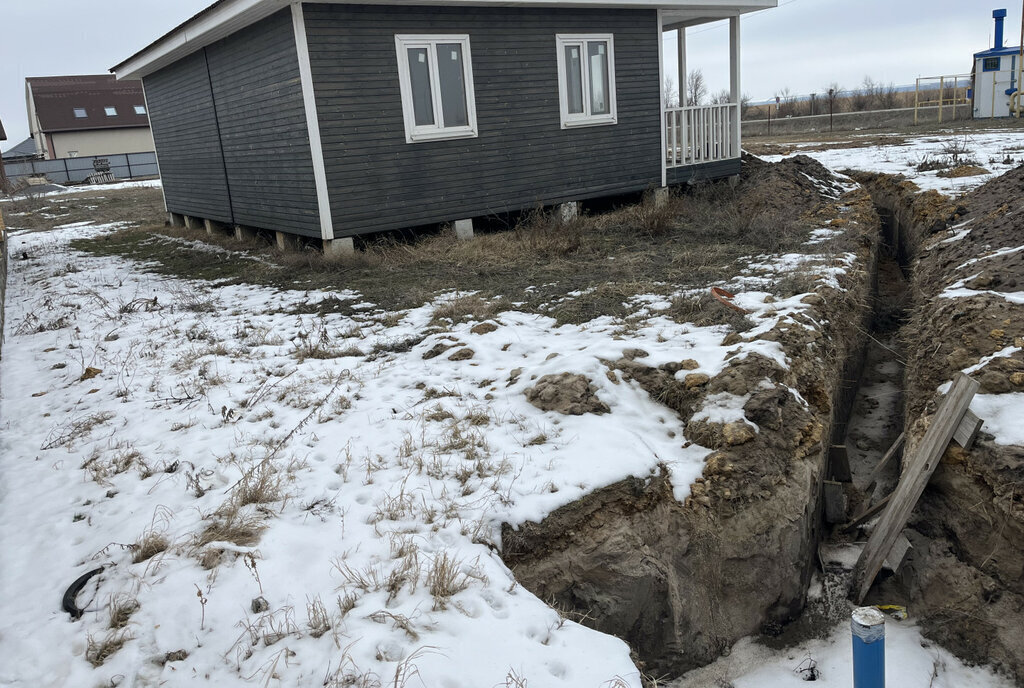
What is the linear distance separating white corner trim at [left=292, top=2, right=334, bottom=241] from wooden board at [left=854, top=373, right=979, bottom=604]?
23.0 feet

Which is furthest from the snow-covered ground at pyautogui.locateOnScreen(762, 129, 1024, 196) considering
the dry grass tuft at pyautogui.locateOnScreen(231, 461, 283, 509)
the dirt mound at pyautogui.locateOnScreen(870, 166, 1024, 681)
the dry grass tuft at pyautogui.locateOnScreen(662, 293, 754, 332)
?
the dry grass tuft at pyautogui.locateOnScreen(231, 461, 283, 509)

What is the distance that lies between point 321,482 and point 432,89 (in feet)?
23.4

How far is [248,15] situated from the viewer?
29.0 feet

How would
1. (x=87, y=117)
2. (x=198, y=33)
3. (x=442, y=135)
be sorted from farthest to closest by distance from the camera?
(x=87, y=117)
(x=198, y=33)
(x=442, y=135)

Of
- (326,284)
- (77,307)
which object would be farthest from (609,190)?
(77,307)

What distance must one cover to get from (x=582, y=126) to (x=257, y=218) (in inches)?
210

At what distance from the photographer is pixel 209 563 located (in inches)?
121

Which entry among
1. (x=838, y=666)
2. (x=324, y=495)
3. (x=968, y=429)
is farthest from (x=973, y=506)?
(x=324, y=495)

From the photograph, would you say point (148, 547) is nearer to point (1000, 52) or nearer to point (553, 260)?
point (553, 260)

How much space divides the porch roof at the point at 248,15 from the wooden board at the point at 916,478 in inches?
303

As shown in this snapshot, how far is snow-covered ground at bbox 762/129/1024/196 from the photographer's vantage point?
35.0 ft

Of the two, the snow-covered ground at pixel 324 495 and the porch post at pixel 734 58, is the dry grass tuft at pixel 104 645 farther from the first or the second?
the porch post at pixel 734 58

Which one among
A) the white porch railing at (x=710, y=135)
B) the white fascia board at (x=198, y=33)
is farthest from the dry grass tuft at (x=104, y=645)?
the white porch railing at (x=710, y=135)

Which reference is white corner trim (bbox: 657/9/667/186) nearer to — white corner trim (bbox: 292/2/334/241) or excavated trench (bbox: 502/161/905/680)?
white corner trim (bbox: 292/2/334/241)
